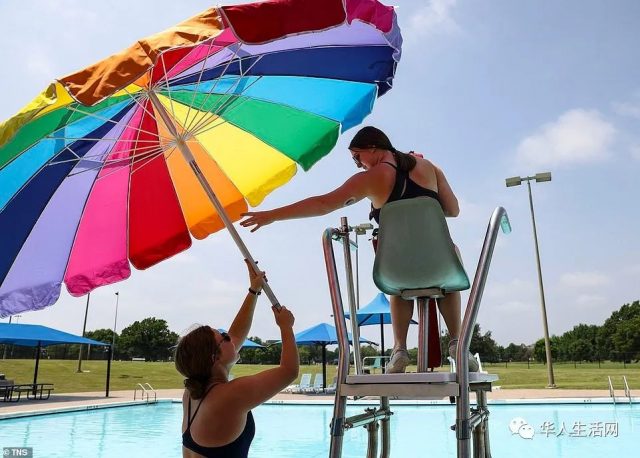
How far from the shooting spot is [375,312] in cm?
1939

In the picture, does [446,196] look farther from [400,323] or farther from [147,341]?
[147,341]

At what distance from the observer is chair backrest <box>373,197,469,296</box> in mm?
2002

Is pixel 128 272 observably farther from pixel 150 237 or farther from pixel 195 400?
pixel 195 400

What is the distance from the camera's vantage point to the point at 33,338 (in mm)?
19797

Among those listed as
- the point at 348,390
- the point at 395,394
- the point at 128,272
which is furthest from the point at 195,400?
the point at 128,272

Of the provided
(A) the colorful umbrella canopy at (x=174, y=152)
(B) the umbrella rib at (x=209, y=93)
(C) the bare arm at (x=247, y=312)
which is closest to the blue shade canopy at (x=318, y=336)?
(A) the colorful umbrella canopy at (x=174, y=152)

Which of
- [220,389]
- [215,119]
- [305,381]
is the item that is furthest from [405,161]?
[305,381]

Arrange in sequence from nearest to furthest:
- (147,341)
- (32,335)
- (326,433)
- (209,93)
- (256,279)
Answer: (256,279) < (209,93) < (326,433) < (32,335) < (147,341)

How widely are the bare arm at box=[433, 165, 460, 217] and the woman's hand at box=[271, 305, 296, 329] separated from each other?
85 centimetres

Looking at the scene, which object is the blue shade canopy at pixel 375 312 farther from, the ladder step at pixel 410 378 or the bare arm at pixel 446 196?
the ladder step at pixel 410 378

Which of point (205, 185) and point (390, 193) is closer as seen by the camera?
point (390, 193)

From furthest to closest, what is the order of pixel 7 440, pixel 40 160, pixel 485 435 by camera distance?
1. pixel 7 440
2. pixel 40 160
3. pixel 485 435

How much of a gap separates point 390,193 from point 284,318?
0.73 m

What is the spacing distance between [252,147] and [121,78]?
72.5 inches
